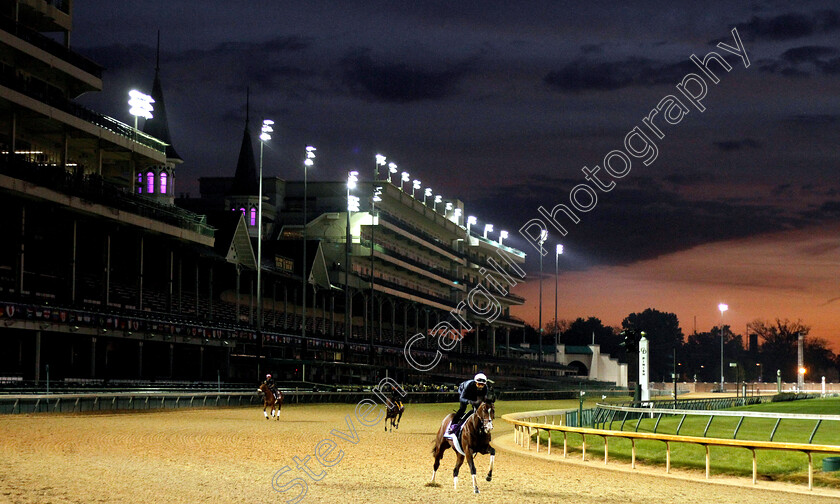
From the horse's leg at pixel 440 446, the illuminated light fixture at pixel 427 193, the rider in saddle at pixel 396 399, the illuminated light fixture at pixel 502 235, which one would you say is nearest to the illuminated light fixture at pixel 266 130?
the rider in saddle at pixel 396 399

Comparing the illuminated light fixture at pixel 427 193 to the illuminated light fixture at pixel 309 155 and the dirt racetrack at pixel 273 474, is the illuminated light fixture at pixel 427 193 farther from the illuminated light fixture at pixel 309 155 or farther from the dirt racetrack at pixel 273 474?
the dirt racetrack at pixel 273 474

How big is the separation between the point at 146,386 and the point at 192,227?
16.0 m

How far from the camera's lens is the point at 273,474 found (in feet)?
54.2

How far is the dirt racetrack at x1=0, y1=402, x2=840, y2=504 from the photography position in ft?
45.8

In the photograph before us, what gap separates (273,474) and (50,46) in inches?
1592

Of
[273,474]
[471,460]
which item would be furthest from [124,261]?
[471,460]

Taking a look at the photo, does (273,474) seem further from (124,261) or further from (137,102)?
(124,261)

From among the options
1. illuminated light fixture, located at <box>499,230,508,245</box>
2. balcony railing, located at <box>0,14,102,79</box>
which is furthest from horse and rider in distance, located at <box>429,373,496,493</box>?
illuminated light fixture, located at <box>499,230,508,245</box>

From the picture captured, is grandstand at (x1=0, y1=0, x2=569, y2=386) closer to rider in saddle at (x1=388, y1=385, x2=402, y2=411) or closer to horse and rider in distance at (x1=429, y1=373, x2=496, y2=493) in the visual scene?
rider in saddle at (x1=388, y1=385, x2=402, y2=411)

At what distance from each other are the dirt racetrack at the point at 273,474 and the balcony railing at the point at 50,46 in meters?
26.7

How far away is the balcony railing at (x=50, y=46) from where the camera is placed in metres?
47.3

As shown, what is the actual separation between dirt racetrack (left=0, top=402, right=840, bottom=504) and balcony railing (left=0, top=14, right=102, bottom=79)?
26666 mm

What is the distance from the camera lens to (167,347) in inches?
2280

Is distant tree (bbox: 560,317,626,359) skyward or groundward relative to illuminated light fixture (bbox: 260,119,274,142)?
groundward
